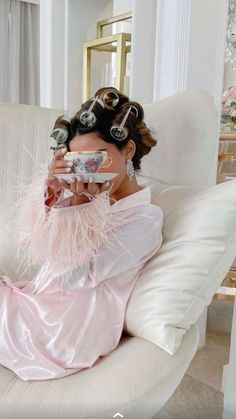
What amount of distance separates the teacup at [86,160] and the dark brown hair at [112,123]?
3.6 inches

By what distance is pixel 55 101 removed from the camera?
206cm

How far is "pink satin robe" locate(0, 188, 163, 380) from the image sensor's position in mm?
744

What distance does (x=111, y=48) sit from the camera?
1.92 meters

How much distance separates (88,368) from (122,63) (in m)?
1.40

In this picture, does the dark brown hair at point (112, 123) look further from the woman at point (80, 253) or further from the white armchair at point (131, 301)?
the white armchair at point (131, 301)

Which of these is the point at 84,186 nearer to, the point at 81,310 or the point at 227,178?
the point at 81,310

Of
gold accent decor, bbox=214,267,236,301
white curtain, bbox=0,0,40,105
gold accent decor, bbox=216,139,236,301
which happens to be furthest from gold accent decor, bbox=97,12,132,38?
white curtain, bbox=0,0,40,105

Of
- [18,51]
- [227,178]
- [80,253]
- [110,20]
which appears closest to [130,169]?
[80,253]

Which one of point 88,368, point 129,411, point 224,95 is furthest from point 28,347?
point 224,95

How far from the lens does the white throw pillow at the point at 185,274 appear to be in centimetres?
76

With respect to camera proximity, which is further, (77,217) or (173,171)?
(173,171)

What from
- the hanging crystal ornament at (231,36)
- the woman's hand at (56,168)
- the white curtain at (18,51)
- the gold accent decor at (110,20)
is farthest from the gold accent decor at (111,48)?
the white curtain at (18,51)

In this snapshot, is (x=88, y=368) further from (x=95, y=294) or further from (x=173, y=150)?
(x=173, y=150)

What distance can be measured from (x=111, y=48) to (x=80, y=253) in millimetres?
1436
